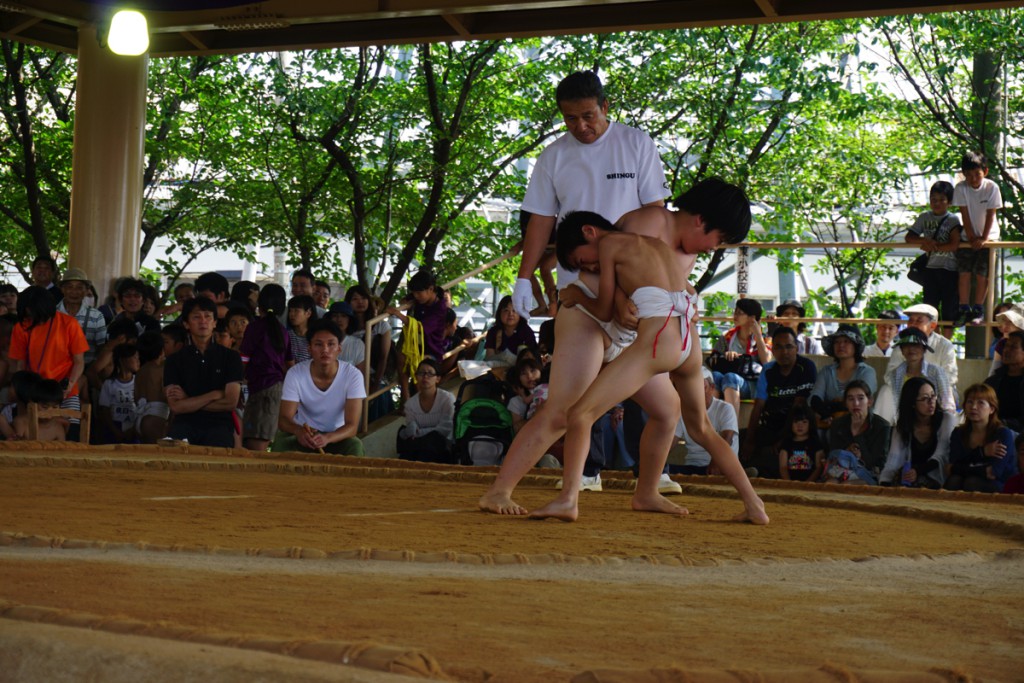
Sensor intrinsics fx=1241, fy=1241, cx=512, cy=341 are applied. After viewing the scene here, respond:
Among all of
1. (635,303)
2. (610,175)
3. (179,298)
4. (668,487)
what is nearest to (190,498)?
(635,303)

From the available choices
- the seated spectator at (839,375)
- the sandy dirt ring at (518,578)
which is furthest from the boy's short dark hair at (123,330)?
the seated spectator at (839,375)

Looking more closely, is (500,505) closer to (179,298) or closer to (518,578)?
(518,578)

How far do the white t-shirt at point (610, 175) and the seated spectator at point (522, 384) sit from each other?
10.0ft

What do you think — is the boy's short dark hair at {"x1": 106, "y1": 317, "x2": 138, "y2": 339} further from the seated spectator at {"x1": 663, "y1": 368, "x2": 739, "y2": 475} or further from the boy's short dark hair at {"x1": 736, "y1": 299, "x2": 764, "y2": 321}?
the boy's short dark hair at {"x1": 736, "y1": 299, "x2": 764, "y2": 321}

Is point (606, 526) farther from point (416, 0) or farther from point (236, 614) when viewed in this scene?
point (416, 0)

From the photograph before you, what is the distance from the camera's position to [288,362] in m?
7.27

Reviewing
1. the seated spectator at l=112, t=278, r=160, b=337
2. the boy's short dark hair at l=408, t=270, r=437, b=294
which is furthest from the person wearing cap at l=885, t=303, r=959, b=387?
Result: the seated spectator at l=112, t=278, r=160, b=337

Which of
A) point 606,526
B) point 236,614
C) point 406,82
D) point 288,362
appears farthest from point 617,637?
point 406,82

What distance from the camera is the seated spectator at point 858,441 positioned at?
627 cm

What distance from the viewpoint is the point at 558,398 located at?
3553 mm

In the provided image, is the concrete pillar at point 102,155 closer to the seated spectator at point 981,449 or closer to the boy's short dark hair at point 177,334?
the boy's short dark hair at point 177,334

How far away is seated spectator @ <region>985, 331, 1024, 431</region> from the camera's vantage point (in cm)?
636

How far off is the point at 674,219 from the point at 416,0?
4.73 m

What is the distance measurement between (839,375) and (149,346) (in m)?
3.94
